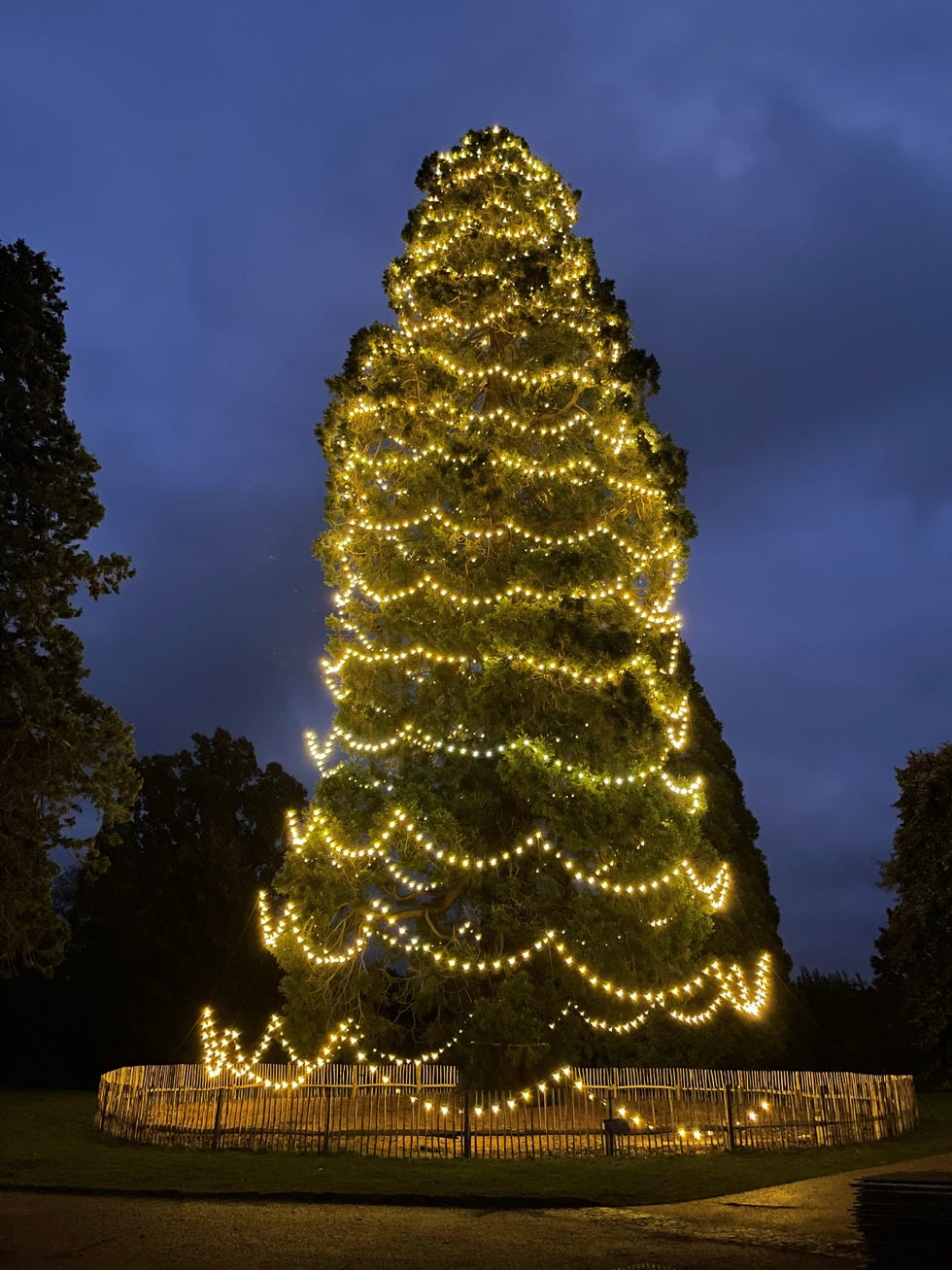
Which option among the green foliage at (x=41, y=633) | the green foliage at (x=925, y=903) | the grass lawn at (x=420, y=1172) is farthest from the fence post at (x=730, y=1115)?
the green foliage at (x=925, y=903)

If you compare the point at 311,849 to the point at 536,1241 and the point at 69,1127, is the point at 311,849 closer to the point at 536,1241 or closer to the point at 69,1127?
the point at 69,1127

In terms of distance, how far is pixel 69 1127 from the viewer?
14.7 metres

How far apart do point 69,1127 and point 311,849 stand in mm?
5898

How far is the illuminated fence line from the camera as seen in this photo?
38.9 ft

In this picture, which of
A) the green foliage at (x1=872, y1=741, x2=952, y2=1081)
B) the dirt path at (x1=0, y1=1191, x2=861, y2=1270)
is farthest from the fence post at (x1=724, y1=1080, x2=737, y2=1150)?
the green foliage at (x1=872, y1=741, x2=952, y2=1081)

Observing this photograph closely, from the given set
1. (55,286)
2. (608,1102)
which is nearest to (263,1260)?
(608,1102)

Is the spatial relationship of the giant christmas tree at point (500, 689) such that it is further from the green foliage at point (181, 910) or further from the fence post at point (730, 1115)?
the green foliage at point (181, 910)

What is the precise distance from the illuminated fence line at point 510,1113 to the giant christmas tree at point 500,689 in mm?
720

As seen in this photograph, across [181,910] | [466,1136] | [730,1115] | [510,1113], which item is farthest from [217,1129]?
[181,910]

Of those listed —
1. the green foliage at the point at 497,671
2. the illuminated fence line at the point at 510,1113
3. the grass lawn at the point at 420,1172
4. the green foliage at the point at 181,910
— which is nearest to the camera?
the grass lawn at the point at 420,1172

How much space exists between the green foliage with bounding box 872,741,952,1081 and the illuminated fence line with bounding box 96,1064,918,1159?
29.7 feet

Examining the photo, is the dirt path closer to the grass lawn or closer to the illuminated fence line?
the grass lawn

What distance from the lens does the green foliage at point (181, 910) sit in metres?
24.5

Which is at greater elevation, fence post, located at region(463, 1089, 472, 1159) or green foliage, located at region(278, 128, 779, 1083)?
green foliage, located at region(278, 128, 779, 1083)
